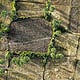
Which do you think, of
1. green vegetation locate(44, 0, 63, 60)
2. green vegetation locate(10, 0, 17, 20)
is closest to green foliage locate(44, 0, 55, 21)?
green vegetation locate(44, 0, 63, 60)

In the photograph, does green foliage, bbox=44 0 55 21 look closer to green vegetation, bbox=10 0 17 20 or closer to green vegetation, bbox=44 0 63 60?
green vegetation, bbox=44 0 63 60

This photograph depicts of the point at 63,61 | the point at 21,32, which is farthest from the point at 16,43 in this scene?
the point at 63,61

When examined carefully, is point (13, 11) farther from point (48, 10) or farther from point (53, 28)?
point (53, 28)

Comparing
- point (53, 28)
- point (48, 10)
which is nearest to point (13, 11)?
point (48, 10)

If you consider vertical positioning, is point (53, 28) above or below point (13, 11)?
below

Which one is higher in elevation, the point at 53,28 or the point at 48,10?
the point at 48,10

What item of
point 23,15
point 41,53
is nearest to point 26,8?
point 23,15

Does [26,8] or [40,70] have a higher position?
[26,8]

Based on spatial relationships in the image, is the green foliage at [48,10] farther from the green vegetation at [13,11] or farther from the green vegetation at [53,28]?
the green vegetation at [13,11]

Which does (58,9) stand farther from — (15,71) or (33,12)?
(15,71)

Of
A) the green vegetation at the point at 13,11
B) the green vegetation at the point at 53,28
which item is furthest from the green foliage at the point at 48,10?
the green vegetation at the point at 13,11
